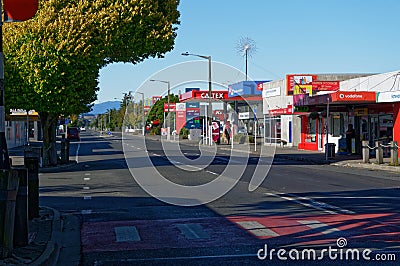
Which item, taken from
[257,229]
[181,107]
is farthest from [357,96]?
[181,107]

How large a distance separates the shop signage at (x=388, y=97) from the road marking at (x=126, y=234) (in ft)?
71.0

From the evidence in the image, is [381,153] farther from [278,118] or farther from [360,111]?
[278,118]

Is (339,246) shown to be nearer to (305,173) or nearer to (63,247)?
(63,247)

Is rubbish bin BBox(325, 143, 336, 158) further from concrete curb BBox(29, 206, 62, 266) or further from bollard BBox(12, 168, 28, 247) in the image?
bollard BBox(12, 168, 28, 247)

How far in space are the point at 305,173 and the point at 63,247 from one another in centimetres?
1677

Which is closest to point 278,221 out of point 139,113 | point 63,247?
point 63,247

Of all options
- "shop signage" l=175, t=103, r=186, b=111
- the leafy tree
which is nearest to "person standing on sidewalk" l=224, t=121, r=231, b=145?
"shop signage" l=175, t=103, r=186, b=111

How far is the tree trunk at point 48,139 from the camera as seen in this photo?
96.5 ft

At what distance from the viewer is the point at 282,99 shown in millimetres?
54906

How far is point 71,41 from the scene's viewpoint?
24.9 metres

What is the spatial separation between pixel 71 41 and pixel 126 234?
15.4 meters

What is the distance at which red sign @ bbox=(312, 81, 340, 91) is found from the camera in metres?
45.7

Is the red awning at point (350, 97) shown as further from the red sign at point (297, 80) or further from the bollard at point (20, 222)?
the bollard at point (20, 222)

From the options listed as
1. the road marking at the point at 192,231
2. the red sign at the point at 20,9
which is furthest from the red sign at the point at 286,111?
the red sign at the point at 20,9
